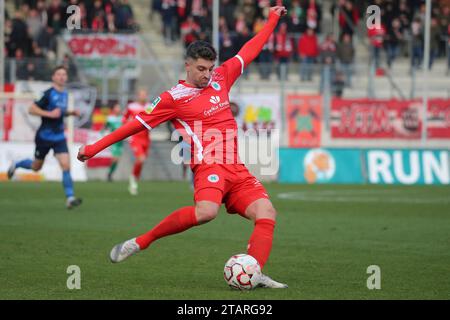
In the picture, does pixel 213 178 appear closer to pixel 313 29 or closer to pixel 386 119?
pixel 386 119

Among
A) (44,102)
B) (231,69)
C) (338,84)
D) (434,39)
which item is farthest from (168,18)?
(231,69)

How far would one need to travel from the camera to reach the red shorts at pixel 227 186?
389 inches

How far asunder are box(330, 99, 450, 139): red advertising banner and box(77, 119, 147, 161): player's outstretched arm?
22.3m

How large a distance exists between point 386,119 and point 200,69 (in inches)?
905

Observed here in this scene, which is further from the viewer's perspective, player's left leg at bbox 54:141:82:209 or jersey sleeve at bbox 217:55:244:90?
player's left leg at bbox 54:141:82:209

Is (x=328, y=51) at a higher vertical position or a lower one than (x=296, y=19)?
lower

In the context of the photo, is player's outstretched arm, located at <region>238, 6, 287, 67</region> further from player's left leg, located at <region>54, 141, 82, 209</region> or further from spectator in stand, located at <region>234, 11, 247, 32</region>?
spectator in stand, located at <region>234, 11, 247, 32</region>

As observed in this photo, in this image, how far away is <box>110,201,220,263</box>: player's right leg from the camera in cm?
980

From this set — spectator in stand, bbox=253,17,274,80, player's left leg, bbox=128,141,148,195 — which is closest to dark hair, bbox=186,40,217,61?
player's left leg, bbox=128,141,148,195

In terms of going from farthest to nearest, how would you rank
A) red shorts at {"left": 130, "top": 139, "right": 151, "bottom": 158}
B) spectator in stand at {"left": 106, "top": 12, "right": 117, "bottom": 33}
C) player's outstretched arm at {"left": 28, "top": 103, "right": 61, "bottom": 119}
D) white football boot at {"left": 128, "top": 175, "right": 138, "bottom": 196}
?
spectator in stand at {"left": 106, "top": 12, "right": 117, "bottom": 33} → red shorts at {"left": 130, "top": 139, "right": 151, "bottom": 158} → white football boot at {"left": 128, "top": 175, "right": 138, "bottom": 196} → player's outstretched arm at {"left": 28, "top": 103, "right": 61, "bottom": 119}

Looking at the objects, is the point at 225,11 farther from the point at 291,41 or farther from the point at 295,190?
the point at 295,190

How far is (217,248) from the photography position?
13.4m

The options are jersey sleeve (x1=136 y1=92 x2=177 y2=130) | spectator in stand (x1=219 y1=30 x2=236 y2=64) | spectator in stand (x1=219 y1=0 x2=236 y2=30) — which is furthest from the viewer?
spectator in stand (x1=219 y1=0 x2=236 y2=30)
